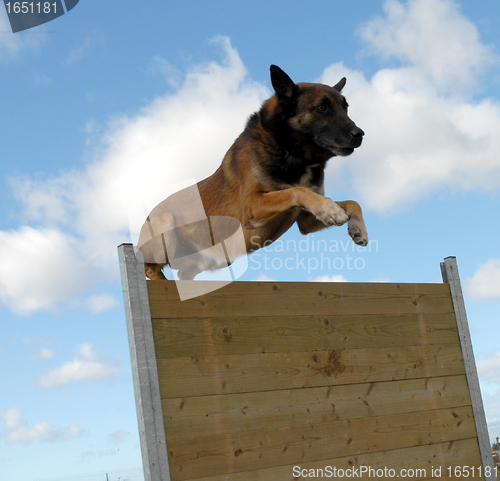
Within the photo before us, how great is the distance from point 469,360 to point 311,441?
2.13 m

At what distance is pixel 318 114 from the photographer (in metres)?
4.42

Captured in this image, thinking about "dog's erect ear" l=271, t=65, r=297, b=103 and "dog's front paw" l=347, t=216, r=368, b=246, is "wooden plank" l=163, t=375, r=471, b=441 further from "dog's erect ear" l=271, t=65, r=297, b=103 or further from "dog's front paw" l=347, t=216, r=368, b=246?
"dog's erect ear" l=271, t=65, r=297, b=103

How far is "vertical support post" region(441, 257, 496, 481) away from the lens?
16.3ft

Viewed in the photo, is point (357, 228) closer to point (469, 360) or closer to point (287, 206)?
point (287, 206)

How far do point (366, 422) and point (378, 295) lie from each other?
3.76 feet

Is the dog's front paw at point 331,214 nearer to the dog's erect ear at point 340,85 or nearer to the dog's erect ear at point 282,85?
the dog's erect ear at point 282,85

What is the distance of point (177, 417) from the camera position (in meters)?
3.49

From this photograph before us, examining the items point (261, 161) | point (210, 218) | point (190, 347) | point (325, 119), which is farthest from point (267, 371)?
point (325, 119)

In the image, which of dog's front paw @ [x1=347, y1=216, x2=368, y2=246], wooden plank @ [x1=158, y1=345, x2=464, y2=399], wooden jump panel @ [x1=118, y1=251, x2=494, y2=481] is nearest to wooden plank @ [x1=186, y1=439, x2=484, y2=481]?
wooden jump panel @ [x1=118, y1=251, x2=494, y2=481]

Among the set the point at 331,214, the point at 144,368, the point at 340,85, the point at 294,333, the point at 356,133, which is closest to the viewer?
the point at 144,368

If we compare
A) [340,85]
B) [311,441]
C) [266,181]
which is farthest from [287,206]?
[311,441]

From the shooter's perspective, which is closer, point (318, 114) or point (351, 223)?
point (351, 223)

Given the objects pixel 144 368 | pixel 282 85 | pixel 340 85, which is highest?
pixel 340 85

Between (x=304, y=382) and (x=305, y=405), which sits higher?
(x=304, y=382)
